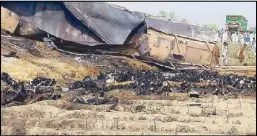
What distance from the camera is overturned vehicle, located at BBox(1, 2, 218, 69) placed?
61.0 ft

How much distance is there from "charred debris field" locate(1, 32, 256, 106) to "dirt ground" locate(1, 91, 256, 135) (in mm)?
1040

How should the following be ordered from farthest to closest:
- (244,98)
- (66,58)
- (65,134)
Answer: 1. (66,58)
2. (244,98)
3. (65,134)

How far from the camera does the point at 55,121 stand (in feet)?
27.0

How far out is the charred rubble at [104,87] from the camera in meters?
10.9

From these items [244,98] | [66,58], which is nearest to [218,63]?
[66,58]

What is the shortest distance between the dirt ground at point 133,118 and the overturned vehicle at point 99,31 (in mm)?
8218

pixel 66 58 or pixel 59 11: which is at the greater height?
pixel 59 11

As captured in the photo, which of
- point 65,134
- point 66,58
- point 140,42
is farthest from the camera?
point 140,42

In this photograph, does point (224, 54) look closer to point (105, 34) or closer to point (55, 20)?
point (105, 34)

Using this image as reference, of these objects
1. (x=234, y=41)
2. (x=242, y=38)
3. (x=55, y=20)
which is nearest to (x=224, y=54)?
(x=234, y=41)

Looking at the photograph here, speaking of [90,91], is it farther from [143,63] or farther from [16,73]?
[143,63]

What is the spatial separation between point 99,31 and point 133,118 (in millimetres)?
10373

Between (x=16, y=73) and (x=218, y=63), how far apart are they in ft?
30.8

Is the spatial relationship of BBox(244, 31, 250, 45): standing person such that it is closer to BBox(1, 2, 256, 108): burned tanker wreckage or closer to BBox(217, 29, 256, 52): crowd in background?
BBox(217, 29, 256, 52): crowd in background
